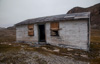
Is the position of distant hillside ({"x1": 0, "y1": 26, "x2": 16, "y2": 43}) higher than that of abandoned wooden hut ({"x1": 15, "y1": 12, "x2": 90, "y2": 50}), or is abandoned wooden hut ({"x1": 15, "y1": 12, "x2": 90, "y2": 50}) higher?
abandoned wooden hut ({"x1": 15, "y1": 12, "x2": 90, "y2": 50})

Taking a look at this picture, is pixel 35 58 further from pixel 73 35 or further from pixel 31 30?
pixel 31 30

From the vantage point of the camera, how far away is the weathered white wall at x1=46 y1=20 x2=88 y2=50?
399 inches

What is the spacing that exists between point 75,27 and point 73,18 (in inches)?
50.3

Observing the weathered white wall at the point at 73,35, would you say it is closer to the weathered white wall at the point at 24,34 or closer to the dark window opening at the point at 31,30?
the weathered white wall at the point at 24,34

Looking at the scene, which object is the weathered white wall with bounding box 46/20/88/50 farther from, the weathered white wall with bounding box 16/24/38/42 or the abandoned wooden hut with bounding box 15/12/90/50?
the weathered white wall with bounding box 16/24/38/42

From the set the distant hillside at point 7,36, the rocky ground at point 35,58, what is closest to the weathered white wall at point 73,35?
the rocky ground at point 35,58

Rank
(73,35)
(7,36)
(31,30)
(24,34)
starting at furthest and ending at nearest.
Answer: (7,36)
(24,34)
(31,30)
(73,35)

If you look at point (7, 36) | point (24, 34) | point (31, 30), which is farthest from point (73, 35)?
point (7, 36)

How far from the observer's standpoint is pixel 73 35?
10906 mm

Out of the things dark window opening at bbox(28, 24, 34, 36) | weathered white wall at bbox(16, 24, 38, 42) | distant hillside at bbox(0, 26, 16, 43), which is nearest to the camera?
weathered white wall at bbox(16, 24, 38, 42)

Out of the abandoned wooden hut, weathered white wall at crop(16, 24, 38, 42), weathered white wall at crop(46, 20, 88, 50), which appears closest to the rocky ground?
weathered white wall at crop(46, 20, 88, 50)

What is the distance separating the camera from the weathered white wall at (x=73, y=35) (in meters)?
10.1

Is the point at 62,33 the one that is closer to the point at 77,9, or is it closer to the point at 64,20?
the point at 64,20

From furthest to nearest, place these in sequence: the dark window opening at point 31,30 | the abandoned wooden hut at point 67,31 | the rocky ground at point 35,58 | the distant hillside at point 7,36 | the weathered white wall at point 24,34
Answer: the distant hillside at point 7,36 < the dark window opening at point 31,30 < the weathered white wall at point 24,34 < the abandoned wooden hut at point 67,31 < the rocky ground at point 35,58
